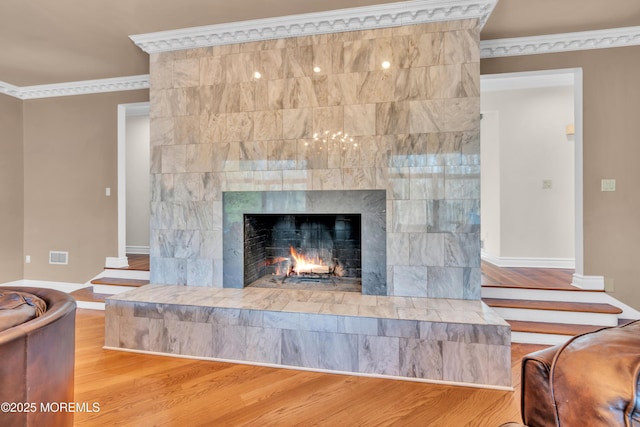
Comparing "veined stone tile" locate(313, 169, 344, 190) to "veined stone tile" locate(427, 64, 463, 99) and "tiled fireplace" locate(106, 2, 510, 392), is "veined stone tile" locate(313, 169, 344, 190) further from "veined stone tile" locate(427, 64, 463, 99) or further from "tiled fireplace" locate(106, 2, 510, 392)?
"veined stone tile" locate(427, 64, 463, 99)

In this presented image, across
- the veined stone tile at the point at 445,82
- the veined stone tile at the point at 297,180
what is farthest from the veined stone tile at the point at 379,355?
the veined stone tile at the point at 445,82

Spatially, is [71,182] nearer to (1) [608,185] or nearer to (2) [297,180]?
(2) [297,180]

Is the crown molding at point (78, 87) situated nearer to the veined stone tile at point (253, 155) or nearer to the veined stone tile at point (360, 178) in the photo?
the veined stone tile at point (253, 155)

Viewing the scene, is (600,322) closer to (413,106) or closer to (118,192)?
(413,106)

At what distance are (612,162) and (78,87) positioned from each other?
A: 20.4 ft

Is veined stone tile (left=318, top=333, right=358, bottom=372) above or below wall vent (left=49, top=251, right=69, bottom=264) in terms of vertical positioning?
below

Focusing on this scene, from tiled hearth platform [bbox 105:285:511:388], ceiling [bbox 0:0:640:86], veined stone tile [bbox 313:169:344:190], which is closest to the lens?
tiled hearth platform [bbox 105:285:511:388]

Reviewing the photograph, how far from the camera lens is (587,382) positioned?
69cm

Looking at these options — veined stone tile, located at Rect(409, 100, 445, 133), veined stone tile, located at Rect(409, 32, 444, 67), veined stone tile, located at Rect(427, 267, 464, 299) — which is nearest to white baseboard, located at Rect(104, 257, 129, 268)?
veined stone tile, located at Rect(427, 267, 464, 299)

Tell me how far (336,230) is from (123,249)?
9.48 feet

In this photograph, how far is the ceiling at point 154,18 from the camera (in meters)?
2.49

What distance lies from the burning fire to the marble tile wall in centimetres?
79

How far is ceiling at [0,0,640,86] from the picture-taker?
98.0 inches

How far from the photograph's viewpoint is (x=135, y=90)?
3922mm
